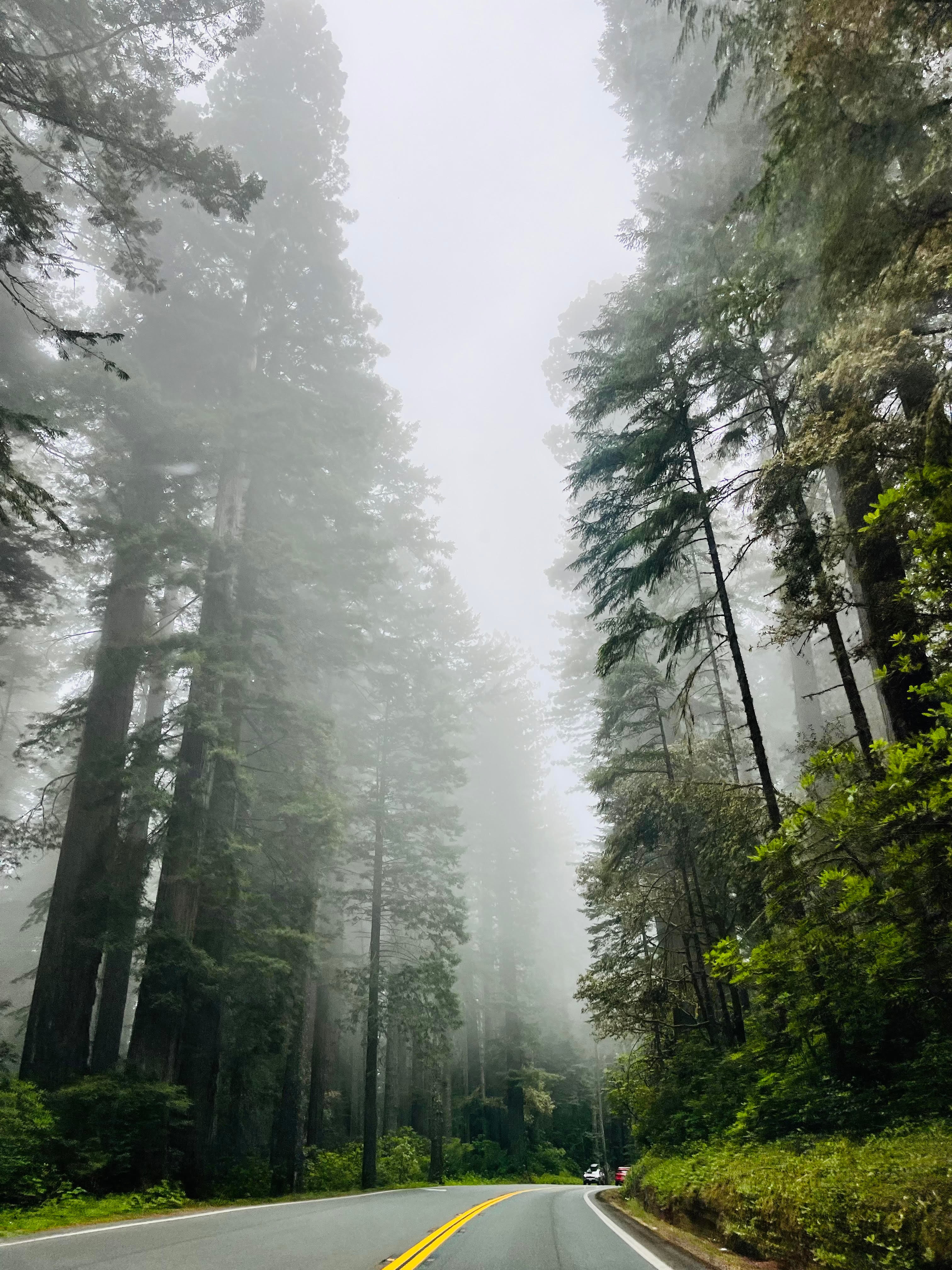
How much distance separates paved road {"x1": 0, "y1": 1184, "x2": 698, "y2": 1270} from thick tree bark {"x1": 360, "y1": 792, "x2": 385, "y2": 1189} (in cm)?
768

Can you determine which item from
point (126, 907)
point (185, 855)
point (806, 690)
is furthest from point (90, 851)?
point (806, 690)

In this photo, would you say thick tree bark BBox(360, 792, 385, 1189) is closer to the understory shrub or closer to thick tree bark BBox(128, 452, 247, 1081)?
thick tree bark BBox(128, 452, 247, 1081)

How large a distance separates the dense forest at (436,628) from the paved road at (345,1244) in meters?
1.40

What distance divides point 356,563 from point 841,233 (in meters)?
16.0

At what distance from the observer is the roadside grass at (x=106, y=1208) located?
27.3ft

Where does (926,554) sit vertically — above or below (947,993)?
above

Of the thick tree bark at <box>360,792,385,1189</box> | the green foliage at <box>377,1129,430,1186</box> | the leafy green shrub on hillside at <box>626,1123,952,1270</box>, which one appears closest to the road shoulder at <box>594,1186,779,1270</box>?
the leafy green shrub on hillside at <box>626,1123,952,1270</box>

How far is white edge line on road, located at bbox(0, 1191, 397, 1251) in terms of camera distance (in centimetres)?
698

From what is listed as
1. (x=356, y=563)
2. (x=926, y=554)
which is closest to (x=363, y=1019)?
(x=356, y=563)

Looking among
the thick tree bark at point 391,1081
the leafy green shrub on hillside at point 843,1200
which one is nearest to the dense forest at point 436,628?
the leafy green shrub on hillside at point 843,1200

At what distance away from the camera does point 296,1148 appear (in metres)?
16.1

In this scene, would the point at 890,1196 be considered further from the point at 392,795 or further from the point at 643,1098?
the point at 392,795

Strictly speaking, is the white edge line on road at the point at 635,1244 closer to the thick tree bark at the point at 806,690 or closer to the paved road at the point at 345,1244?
the paved road at the point at 345,1244

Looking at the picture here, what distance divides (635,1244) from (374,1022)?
12.7 meters
